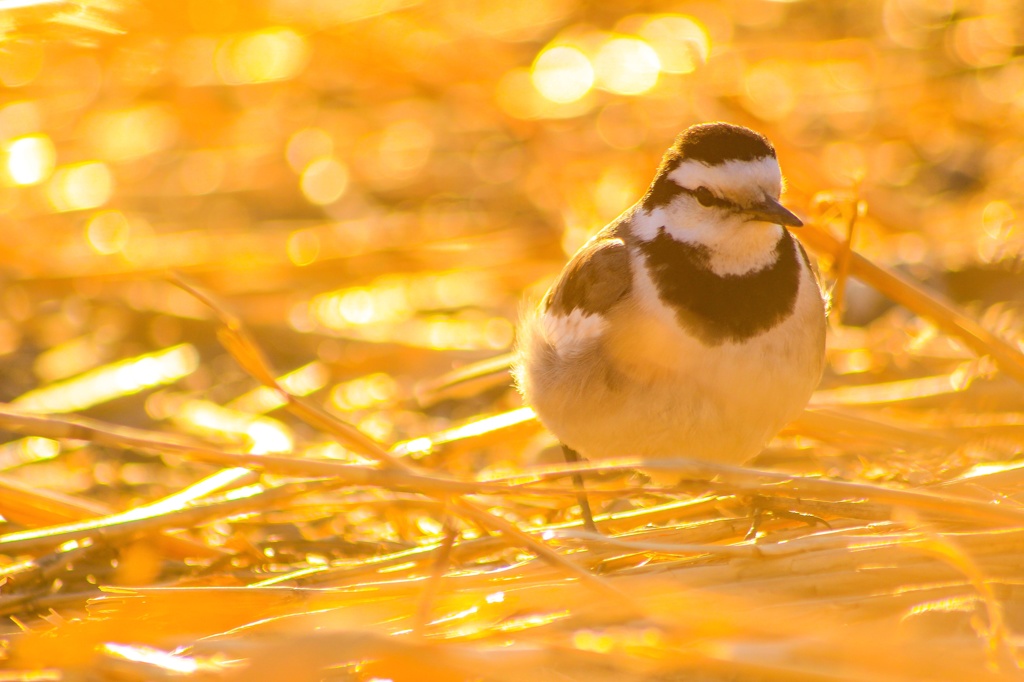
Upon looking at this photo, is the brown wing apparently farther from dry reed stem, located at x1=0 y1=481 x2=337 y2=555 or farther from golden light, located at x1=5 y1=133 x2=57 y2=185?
golden light, located at x1=5 y1=133 x2=57 y2=185

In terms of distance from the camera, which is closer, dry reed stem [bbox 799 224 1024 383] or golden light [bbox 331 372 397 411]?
dry reed stem [bbox 799 224 1024 383]

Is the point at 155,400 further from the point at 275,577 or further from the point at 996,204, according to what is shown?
the point at 996,204

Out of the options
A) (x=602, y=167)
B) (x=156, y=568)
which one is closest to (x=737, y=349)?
(x=156, y=568)

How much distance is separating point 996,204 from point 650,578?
11.9 ft

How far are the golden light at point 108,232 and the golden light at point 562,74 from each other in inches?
100

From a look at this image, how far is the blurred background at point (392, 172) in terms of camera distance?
500 centimetres

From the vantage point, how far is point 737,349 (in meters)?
3.15

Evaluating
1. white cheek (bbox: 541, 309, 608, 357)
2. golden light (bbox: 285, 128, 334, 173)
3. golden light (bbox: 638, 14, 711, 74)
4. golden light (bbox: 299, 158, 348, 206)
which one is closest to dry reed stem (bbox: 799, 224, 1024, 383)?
white cheek (bbox: 541, 309, 608, 357)

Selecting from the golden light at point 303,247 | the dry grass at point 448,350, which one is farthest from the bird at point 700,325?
the golden light at point 303,247

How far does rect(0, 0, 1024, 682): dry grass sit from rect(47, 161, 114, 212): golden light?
0.03 metres

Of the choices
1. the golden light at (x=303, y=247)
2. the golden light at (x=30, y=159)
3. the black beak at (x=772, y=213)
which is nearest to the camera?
the black beak at (x=772, y=213)

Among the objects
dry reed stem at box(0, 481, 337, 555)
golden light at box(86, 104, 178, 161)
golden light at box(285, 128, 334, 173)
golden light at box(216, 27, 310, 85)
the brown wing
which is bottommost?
dry reed stem at box(0, 481, 337, 555)

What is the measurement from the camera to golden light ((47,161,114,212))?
644cm

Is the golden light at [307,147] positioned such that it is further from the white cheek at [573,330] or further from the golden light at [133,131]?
the white cheek at [573,330]
